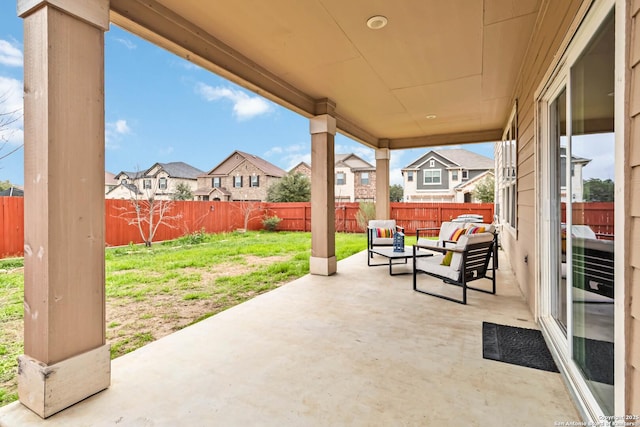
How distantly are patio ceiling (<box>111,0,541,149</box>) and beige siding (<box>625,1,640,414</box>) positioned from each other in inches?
68.3

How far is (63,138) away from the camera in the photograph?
1730mm

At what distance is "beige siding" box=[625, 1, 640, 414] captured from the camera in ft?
3.43

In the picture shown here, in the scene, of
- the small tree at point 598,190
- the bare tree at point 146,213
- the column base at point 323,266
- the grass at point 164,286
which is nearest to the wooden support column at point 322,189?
the column base at point 323,266

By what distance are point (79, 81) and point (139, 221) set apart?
7797 mm

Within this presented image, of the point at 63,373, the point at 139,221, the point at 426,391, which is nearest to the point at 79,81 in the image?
the point at 63,373

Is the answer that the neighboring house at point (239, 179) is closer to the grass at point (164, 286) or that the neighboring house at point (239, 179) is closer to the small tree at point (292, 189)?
the small tree at point (292, 189)

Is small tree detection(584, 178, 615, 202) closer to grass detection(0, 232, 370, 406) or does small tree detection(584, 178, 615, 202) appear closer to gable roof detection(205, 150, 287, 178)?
grass detection(0, 232, 370, 406)

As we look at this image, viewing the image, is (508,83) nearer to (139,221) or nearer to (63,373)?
(63,373)

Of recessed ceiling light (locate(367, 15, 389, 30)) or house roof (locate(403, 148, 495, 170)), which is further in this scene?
house roof (locate(403, 148, 495, 170))

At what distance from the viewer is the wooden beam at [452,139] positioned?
22.0 feet

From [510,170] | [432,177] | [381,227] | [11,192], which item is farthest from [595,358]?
[432,177]

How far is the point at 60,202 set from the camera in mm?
1722

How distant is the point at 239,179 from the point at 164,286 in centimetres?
1796

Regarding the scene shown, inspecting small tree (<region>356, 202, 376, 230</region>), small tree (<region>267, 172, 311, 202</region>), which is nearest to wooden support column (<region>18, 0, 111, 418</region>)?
small tree (<region>356, 202, 376, 230</region>)
